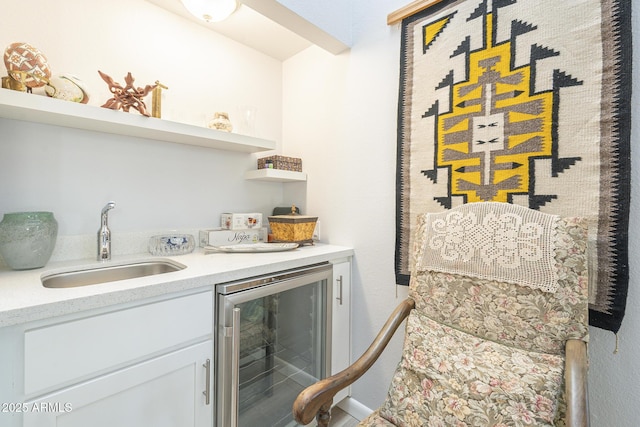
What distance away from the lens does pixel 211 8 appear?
1.55 meters

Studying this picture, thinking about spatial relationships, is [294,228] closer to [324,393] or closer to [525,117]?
[324,393]

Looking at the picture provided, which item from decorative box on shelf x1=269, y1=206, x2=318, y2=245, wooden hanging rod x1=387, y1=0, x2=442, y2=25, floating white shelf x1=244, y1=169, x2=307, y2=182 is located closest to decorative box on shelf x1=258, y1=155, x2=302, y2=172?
floating white shelf x1=244, y1=169, x2=307, y2=182

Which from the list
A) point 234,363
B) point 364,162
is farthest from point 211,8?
point 234,363

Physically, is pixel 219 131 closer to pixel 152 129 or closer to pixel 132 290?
pixel 152 129

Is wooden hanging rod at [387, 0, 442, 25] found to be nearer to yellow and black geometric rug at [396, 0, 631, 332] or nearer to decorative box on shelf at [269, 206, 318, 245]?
yellow and black geometric rug at [396, 0, 631, 332]

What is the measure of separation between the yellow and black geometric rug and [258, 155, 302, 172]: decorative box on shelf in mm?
822

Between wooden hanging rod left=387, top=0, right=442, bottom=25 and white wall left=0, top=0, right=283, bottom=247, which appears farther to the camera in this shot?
wooden hanging rod left=387, top=0, right=442, bottom=25

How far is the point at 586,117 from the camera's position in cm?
100

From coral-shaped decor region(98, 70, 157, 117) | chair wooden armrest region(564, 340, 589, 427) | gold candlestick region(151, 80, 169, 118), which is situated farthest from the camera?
gold candlestick region(151, 80, 169, 118)

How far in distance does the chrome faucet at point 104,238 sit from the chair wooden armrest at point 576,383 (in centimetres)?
180

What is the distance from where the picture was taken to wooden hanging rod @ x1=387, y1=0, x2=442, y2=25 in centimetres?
140

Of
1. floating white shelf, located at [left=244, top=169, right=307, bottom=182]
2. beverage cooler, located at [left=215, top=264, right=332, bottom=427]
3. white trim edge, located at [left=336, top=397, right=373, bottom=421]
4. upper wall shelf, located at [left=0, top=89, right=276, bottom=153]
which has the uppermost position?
upper wall shelf, located at [left=0, top=89, right=276, bottom=153]

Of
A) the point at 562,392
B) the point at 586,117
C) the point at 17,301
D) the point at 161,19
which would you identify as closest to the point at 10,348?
the point at 17,301

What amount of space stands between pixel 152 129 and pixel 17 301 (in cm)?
89
